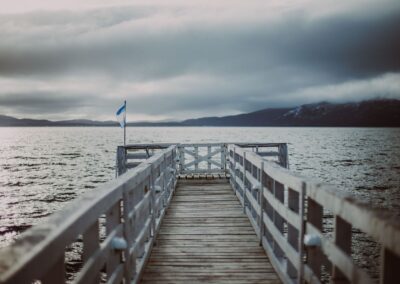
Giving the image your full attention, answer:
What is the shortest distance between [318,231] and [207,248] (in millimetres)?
2813

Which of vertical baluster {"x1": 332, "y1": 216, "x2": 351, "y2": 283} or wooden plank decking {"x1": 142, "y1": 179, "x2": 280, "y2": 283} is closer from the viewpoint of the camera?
vertical baluster {"x1": 332, "y1": 216, "x2": 351, "y2": 283}

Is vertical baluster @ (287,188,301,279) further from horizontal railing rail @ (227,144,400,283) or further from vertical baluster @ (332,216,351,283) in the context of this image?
vertical baluster @ (332,216,351,283)

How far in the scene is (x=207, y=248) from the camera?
5.70 m

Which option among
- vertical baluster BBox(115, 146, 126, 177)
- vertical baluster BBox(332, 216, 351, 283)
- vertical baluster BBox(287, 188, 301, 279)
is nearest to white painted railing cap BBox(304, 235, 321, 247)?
vertical baluster BBox(332, 216, 351, 283)

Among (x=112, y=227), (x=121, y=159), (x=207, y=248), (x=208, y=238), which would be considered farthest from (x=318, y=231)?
(x=121, y=159)

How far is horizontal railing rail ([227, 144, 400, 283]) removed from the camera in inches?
80.0

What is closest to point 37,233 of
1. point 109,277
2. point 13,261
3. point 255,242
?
point 13,261

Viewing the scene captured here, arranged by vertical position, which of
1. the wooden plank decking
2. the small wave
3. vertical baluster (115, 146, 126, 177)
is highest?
vertical baluster (115, 146, 126, 177)

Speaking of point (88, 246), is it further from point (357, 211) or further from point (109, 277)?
point (357, 211)

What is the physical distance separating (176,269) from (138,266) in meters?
0.60

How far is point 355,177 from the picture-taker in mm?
40062

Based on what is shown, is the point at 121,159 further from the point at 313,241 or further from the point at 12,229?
the point at 313,241

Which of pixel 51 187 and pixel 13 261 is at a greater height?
pixel 13 261

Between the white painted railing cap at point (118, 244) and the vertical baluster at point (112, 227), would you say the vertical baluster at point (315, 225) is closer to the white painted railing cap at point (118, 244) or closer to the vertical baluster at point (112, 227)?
the white painted railing cap at point (118, 244)
